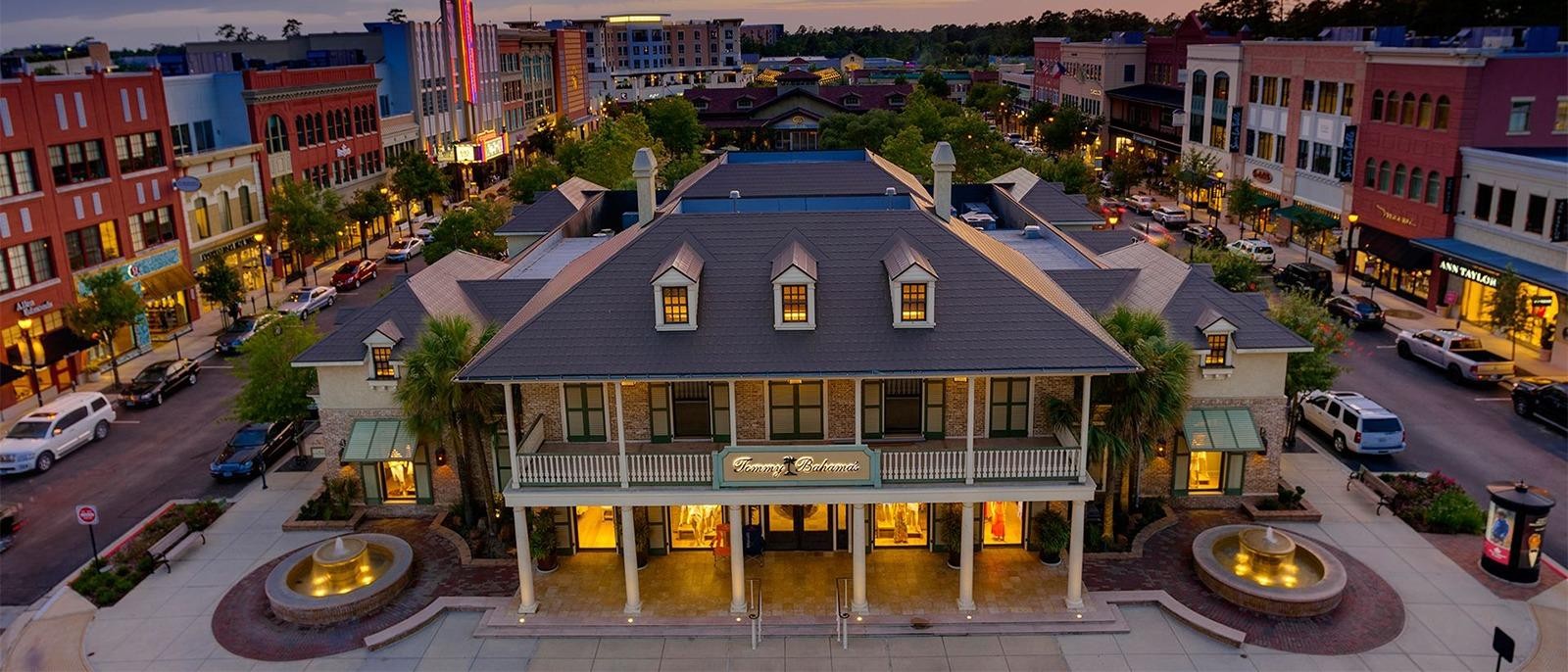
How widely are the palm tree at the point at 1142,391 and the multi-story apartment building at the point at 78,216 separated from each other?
4184 cm

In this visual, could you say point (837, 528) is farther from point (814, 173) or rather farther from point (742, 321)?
point (814, 173)

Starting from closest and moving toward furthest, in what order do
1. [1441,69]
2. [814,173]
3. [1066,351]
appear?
[1066,351]
[814,173]
[1441,69]

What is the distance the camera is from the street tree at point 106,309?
4381cm

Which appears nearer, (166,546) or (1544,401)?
(166,546)

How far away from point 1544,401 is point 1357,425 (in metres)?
8.84

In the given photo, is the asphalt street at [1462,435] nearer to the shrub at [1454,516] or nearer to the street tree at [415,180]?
the shrub at [1454,516]

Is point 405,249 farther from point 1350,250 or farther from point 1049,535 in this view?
point 1350,250

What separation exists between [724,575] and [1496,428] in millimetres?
29486

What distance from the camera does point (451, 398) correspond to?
25.8 metres

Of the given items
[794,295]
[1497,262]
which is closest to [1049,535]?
[794,295]

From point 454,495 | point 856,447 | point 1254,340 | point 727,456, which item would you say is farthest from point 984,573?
point 454,495

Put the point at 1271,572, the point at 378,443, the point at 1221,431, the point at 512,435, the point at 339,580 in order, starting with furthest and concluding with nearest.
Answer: the point at 378,443 < the point at 1221,431 < the point at 339,580 < the point at 1271,572 < the point at 512,435

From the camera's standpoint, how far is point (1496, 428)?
36688 mm

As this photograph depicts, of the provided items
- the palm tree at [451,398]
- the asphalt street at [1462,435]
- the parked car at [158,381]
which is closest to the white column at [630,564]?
the palm tree at [451,398]
